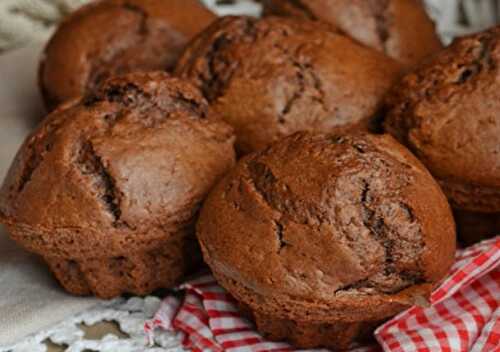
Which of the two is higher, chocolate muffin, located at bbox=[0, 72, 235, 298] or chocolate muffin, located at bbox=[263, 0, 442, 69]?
chocolate muffin, located at bbox=[263, 0, 442, 69]

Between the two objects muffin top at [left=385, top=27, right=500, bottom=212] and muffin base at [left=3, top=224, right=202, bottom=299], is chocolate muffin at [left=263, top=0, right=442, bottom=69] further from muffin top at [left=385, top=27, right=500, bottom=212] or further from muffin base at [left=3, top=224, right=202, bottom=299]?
muffin base at [left=3, top=224, right=202, bottom=299]

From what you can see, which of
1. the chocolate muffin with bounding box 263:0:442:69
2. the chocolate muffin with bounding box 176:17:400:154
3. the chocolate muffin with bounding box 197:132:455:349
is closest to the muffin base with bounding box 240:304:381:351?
the chocolate muffin with bounding box 197:132:455:349

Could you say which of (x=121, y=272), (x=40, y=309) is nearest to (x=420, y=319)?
(x=121, y=272)

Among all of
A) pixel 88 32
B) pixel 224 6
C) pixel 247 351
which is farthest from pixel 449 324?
pixel 224 6

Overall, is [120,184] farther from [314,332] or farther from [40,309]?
[314,332]

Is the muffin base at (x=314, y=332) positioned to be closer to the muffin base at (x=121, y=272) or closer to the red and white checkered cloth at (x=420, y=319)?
the red and white checkered cloth at (x=420, y=319)

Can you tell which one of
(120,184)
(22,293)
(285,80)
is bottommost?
(22,293)
